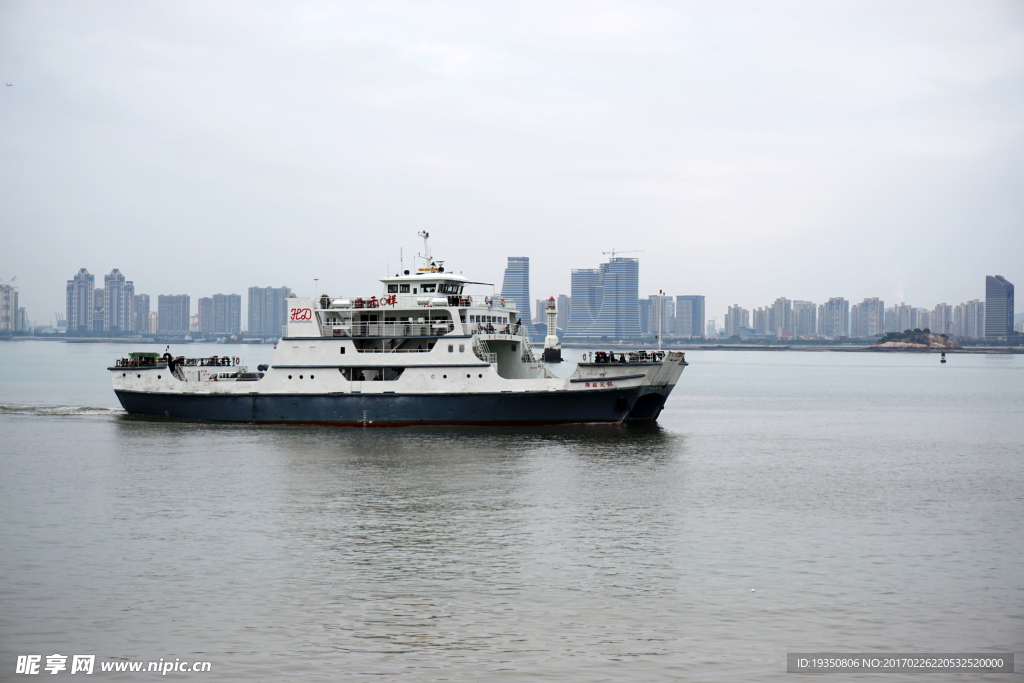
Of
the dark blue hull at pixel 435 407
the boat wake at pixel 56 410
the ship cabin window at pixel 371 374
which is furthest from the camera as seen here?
the boat wake at pixel 56 410

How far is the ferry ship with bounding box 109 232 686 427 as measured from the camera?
39.1 metres

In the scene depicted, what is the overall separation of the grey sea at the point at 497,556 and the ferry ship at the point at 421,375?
223 centimetres

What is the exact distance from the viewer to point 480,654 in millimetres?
14055

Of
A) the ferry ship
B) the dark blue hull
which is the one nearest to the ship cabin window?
the ferry ship

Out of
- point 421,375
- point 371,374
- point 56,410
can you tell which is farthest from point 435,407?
point 56,410

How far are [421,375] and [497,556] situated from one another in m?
20.7

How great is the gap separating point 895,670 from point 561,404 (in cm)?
2594

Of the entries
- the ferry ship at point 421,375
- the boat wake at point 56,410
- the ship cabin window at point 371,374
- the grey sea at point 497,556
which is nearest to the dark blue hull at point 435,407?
the ferry ship at point 421,375

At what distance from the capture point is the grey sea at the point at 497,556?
14391 millimetres

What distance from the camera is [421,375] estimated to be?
130ft

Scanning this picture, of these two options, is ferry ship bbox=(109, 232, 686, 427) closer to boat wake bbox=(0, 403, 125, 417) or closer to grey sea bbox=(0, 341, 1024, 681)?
grey sea bbox=(0, 341, 1024, 681)

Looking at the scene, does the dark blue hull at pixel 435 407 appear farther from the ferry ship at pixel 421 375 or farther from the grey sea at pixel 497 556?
the grey sea at pixel 497 556

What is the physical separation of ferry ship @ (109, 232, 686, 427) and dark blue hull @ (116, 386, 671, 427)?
1.8 inches

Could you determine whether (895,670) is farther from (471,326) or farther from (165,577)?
(471,326)
